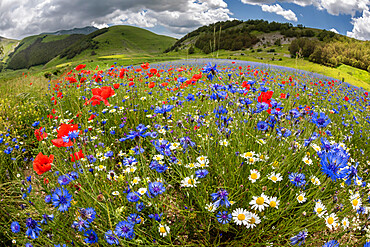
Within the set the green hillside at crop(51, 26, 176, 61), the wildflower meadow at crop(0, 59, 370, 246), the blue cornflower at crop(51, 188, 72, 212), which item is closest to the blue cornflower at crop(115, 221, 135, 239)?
the wildflower meadow at crop(0, 59, 370, 246)

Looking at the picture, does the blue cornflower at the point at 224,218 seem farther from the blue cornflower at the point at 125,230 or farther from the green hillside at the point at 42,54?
the green hillside at the point at 42,54

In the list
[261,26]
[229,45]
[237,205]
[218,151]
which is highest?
[261,26]

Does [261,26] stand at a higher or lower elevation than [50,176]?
higher

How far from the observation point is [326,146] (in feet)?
5.39

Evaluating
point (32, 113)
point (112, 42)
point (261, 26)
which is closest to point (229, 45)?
point (261, 26)

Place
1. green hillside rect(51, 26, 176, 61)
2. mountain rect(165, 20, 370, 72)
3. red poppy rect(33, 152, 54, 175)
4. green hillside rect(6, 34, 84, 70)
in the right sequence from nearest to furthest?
red poppy rect(33, 152, 54, 175), mountain rect(165, 20, 370, 72), green hillside rect(51, 26, 176, 61), green hillside rect(6, 34, 84, 70)

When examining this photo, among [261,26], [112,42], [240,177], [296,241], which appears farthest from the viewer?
[112,42]

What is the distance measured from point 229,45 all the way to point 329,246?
55279mm

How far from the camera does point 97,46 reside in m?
133

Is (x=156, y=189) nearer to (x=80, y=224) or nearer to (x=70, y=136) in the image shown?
(x=80, y=224)

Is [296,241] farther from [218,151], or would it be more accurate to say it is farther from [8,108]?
[8,108]

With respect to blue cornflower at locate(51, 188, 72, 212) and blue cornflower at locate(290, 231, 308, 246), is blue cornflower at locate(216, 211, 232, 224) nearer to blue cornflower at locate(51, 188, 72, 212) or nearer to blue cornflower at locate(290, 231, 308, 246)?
blue cornflower at locate(290, 231, 308, 246)

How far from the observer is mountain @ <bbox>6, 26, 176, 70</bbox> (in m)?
131

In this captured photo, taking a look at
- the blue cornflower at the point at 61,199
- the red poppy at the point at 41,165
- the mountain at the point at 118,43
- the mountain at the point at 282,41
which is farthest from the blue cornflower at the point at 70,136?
the mountain at the point at 118,43
